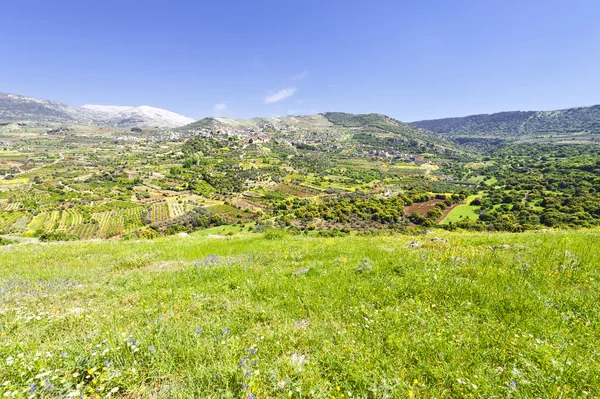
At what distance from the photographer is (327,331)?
15.4ft

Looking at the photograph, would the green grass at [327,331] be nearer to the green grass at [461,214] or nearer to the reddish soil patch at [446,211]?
the green grass at [461,214]

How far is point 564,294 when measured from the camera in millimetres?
5219

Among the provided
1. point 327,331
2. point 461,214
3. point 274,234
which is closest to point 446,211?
point 461,214

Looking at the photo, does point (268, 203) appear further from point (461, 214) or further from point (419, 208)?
point (461, 214)

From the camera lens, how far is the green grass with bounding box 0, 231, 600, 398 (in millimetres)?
3227

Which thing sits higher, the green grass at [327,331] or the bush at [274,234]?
the green grass at [327,331]

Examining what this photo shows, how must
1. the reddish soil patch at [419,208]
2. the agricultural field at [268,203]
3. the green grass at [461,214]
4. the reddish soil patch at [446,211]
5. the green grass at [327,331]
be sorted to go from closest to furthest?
the green grass at [327,331]
the agricultural field at [268,203]
the green grass at [461,214]
the reddish soil patch at [446,211]
the reddish soil patch at [419,208]

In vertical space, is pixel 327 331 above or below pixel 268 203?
above

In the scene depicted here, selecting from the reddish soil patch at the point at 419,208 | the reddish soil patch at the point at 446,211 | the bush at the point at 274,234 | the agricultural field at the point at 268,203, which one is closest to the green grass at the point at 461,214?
the agricultural field at the point at 268,203

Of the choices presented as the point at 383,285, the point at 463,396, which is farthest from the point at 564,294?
the point at 463,396

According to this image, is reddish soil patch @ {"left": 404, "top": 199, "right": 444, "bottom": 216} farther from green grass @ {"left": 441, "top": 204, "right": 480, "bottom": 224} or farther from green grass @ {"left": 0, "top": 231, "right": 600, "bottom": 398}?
green grass @ {"left": 0, "top": 231, "right": 600, "bottom": 398}

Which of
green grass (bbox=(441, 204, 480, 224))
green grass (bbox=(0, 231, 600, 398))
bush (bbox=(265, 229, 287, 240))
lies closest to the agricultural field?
green grass (bbox=(441, 204, 480, 224))

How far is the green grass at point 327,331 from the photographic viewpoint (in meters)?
3.23

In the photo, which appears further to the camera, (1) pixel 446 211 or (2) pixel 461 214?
(1) pixel 446 211
